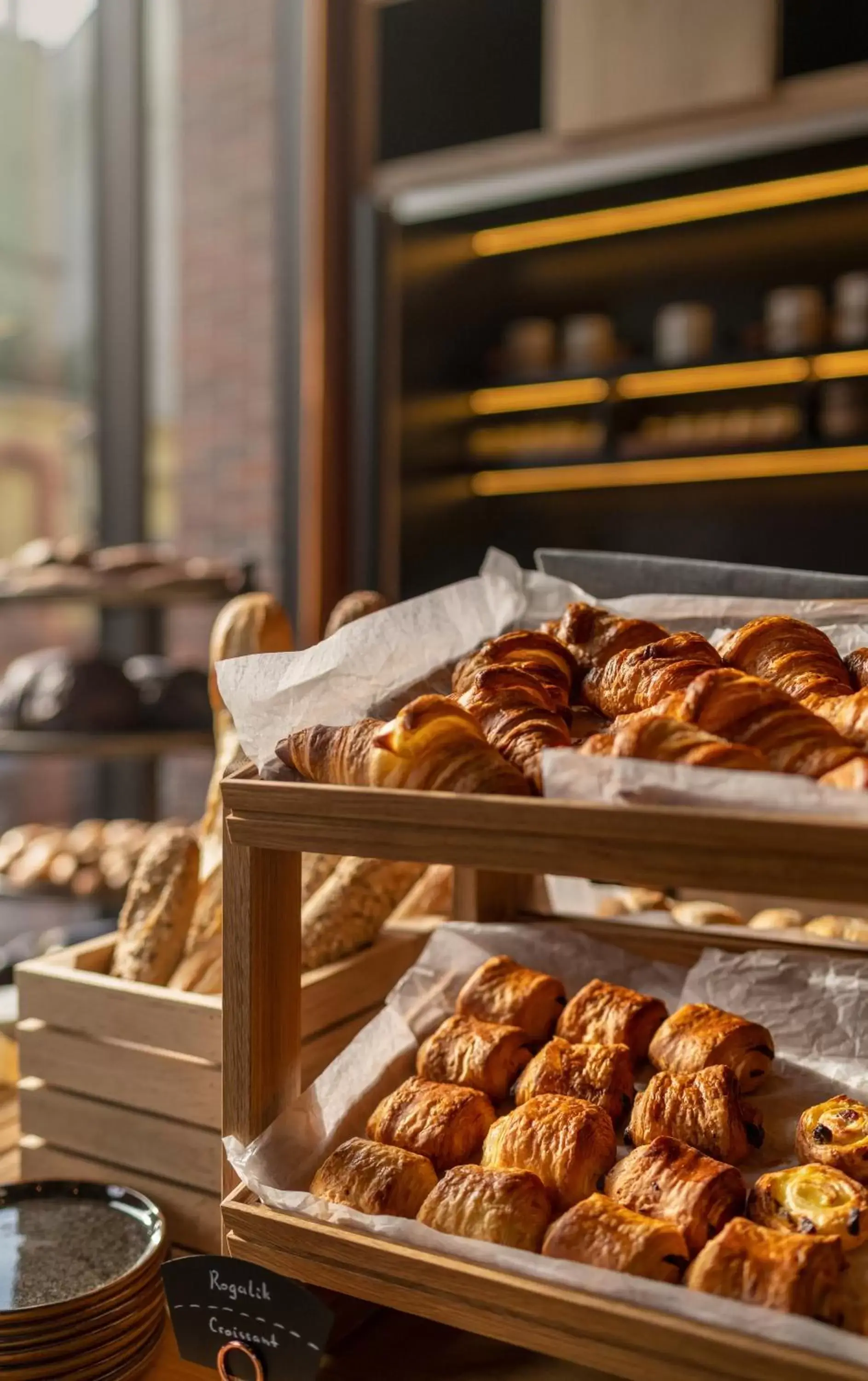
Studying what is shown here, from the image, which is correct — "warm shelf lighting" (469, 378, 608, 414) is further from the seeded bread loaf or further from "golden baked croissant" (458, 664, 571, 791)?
"golden baked croissant" (458, 664, 571, 791)

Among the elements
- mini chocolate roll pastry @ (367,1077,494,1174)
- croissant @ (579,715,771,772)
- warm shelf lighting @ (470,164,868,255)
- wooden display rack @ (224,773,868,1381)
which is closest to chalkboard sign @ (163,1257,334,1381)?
wooden display rack @ (224,773,868,1381)

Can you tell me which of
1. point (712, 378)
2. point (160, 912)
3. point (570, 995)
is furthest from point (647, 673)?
point (712, 378)

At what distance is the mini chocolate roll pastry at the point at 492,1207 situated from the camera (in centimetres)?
66

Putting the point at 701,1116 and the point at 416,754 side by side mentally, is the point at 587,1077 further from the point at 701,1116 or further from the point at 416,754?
the point at 416,754

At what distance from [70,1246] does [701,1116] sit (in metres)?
0.46

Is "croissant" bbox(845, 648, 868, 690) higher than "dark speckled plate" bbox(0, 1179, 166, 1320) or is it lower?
higher

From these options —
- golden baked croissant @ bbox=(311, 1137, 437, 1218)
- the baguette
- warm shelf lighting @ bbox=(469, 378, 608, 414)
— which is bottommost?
golden baked croissant @ bbox=(311, 1137, 437, 1218)

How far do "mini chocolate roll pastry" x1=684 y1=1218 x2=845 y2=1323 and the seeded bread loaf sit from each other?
545mm

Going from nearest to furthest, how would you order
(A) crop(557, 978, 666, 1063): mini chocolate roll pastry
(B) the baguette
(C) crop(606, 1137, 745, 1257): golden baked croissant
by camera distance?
1. (C) crop(606, 1137, 745, 1257): golden baked croissant
2. (A) crop(557, 978, 666, 1063): mini chocolate roll pastry
3. (B) the baguette

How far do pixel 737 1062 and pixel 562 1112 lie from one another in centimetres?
15

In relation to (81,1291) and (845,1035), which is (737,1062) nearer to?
(845,1035)

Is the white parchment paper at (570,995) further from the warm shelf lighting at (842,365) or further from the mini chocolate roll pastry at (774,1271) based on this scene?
the warm shelf lighting at (842,365)

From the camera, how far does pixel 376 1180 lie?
2.36 feet

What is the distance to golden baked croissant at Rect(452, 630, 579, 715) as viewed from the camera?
77 centimetres
